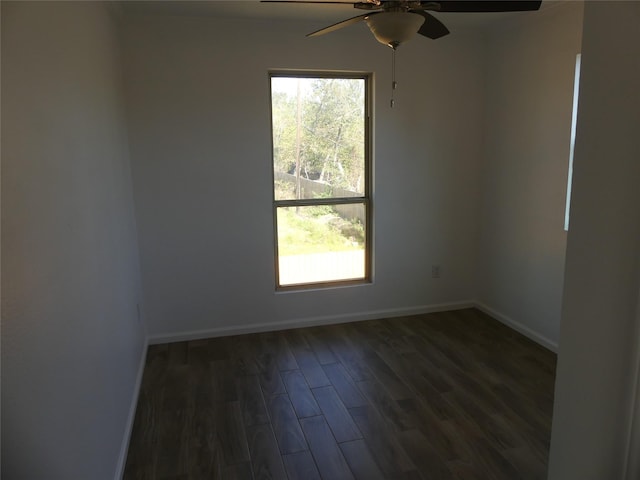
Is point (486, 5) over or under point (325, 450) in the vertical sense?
over

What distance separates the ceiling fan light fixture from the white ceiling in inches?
46.9

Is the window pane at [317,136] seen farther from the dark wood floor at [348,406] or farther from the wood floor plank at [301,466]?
the wood floor plank at [301,466]

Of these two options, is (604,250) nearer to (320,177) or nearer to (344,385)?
(344,385)

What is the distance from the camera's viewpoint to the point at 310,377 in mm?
3291

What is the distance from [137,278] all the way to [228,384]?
1.09 metres

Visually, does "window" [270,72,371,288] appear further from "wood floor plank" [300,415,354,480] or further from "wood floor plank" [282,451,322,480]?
"wood floor plank" [282,451,322,480]

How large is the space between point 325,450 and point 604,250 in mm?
2008

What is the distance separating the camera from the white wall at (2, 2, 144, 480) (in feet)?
3.78

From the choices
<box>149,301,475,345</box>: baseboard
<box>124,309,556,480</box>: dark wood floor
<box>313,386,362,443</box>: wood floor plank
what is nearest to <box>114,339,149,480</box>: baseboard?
<box>124,309,556,480</box>: dark wood floor

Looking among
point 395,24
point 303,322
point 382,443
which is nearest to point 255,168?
point 303,322

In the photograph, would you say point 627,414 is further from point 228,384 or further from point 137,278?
point 137,278

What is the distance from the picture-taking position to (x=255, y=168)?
3850 mm

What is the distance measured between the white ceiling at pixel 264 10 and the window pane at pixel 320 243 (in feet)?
4.96

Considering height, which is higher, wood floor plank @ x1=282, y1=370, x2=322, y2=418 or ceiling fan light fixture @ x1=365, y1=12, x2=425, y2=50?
ceiling fan light fixture @ x1=365, y1=12, x2=425, y2=50
